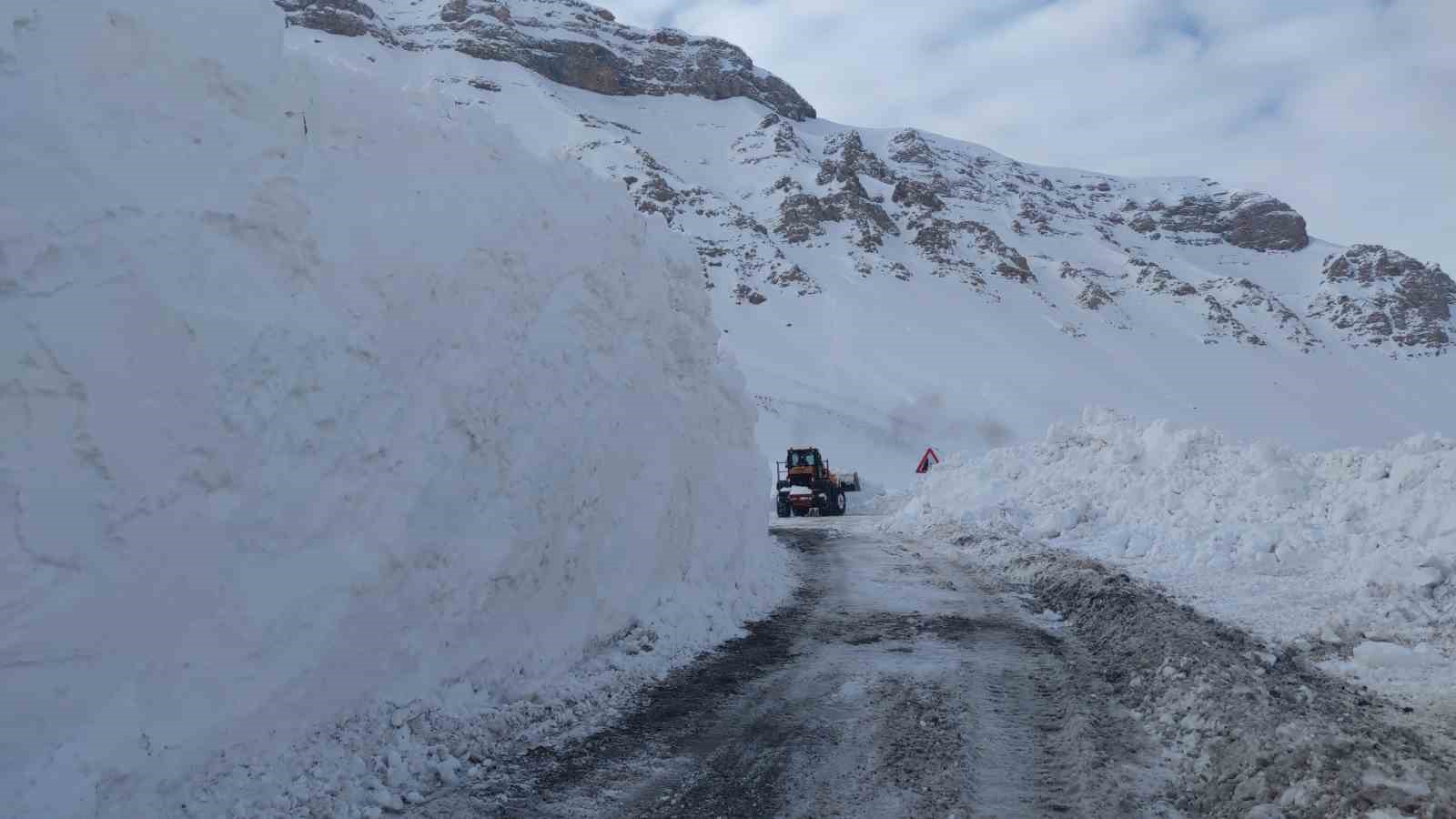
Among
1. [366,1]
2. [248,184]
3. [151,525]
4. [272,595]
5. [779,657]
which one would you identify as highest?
[366,1]

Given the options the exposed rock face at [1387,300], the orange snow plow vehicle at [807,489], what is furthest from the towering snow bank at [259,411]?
the exposed rock face at [1387,300]

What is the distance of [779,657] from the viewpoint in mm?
8781

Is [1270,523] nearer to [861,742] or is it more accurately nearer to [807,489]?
[861,742]

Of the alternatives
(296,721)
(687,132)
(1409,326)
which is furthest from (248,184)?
(1409,326)

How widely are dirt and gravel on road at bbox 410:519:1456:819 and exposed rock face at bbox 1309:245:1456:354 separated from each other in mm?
107420

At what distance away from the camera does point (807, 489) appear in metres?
28.3

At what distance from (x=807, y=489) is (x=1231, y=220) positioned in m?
124

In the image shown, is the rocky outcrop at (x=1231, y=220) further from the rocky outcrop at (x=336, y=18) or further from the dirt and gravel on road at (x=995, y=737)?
the dirt and gravel on road at (x=995, y=737)

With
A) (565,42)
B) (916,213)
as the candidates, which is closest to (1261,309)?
(916,213)

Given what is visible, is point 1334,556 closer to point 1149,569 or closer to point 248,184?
point 1149,569

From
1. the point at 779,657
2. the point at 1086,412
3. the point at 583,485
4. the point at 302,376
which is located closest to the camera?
the point at 302,376

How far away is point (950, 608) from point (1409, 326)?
371ft

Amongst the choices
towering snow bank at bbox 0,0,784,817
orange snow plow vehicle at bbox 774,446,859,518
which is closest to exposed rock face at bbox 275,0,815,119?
orange snow plow vehicle at bbox 774,446,859,518

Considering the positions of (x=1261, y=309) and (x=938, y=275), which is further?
(x=1261, y=309)
